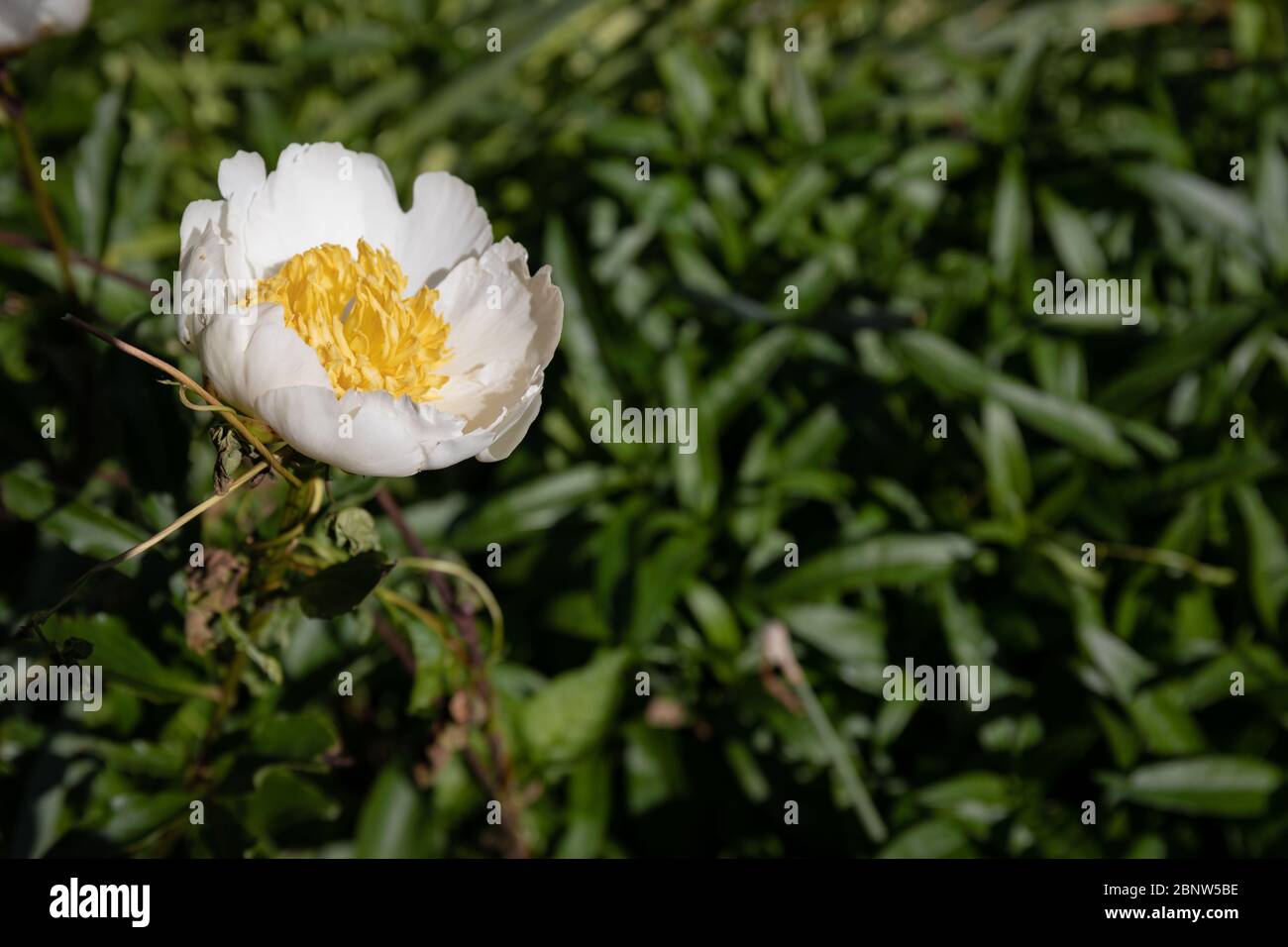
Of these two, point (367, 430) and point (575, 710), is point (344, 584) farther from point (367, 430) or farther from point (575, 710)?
point (575, 710)

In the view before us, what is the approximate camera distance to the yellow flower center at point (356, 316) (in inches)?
45.9

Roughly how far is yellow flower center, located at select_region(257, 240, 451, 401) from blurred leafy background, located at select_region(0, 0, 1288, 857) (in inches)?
7.2

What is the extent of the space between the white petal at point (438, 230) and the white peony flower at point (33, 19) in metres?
0.65

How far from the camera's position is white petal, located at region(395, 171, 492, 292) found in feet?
4.30

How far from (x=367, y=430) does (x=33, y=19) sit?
963 mm

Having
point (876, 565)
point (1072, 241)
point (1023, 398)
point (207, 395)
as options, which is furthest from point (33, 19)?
point (1072, 241)

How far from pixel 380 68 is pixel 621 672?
2030 mm

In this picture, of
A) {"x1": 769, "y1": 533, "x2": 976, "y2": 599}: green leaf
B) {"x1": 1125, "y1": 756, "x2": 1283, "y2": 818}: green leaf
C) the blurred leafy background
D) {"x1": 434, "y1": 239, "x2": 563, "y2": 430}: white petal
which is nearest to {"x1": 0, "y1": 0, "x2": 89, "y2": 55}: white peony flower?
the blurred leafy background

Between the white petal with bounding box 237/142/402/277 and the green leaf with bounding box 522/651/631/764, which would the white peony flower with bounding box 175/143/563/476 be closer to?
the white petal with bounding box 237/142/402/277

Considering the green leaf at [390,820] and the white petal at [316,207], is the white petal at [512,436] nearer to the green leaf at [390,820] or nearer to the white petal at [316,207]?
the white petal at [316,207]

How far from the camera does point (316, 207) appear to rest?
1.29 m

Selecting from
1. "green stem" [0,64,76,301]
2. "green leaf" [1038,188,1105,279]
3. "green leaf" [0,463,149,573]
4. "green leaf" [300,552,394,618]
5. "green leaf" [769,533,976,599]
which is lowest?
"green leaf" [300,552,394,618]

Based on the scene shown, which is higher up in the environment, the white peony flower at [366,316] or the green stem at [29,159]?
the green stem at [29,159]

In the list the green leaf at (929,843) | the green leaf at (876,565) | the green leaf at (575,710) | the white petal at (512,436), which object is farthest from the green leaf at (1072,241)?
the white petal at (512,436)
